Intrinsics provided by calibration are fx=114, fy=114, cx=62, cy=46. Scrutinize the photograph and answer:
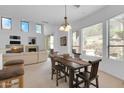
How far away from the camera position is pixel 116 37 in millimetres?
4262

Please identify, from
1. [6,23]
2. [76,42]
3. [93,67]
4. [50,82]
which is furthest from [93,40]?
[6,23]

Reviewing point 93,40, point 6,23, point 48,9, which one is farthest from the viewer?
point 6,23

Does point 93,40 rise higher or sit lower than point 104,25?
lower

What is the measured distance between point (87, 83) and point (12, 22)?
6028mm

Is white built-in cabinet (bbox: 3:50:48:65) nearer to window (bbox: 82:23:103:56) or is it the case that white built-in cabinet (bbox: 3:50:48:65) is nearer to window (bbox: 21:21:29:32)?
window (bbox: 21:21:29:32)

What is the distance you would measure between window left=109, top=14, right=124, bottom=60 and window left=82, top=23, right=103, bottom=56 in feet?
2.08

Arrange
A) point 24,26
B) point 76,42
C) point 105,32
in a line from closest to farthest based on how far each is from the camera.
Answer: point 105,32 < point 76,42 < point 24,26

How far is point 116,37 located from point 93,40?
1517mm

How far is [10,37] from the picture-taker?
6.80 m

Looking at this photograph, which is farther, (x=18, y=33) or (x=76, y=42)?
(x=76, y=42)

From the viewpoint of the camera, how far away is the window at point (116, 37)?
4.03m

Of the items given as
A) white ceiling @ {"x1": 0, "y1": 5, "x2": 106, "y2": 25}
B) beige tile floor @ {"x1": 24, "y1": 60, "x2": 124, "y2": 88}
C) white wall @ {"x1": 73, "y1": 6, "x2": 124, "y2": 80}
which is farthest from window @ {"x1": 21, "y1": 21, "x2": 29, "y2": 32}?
beige tile floor @ {"x1": 24, "y1": 60, "x2": 124, "y2": 88}

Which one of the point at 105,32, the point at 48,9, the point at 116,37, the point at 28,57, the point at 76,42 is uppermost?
the point at 48,9

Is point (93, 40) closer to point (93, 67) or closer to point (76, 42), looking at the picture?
point (76, 42)
